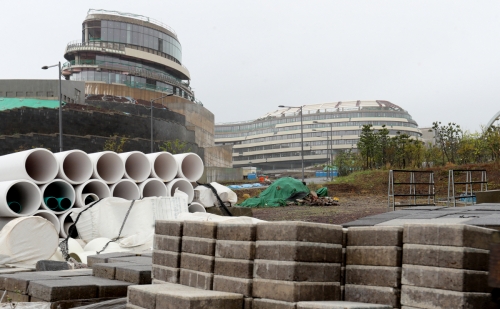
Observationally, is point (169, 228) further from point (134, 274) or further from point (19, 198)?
point (19, 198)

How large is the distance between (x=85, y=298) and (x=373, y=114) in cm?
11633

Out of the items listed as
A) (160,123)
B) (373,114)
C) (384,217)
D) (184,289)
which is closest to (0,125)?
(160,123)

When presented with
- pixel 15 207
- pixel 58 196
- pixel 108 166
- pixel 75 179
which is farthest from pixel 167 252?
pixel 108 166

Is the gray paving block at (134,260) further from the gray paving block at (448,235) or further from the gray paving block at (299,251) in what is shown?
the gray paving block at (448,235)

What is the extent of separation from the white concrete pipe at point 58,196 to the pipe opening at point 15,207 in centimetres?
66

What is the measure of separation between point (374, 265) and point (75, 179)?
13.2 metres

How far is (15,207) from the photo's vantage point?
51.1 ft

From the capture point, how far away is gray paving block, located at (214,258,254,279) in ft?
18.0

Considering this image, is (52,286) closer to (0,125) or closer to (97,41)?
(0,125)

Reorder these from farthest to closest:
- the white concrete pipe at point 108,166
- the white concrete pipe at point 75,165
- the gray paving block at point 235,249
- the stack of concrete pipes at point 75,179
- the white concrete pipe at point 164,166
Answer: the white concrete pipe at point 164,166 < the white concrete pipe at point 108,166 < the white concrete pipe at point 75,165 < the stack of concrete pipes at point 75,179 < the gray paving block at point 235,249

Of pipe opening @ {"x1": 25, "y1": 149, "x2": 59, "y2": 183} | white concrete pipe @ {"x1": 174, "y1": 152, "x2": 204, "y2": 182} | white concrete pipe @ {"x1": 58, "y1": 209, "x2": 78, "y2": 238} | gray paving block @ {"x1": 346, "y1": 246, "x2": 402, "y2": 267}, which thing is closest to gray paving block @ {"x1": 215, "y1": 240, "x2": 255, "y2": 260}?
gray paving block @ {"x1": 346, "y1": 246, "x2": 402, "y2": 267}

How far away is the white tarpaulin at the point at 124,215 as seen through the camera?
1450 centimetres

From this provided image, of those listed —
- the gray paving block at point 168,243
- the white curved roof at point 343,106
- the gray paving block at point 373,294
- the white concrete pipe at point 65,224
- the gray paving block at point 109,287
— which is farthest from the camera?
the white curved roof at point 343,106

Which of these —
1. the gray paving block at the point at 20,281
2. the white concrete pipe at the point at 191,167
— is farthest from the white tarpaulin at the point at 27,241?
the white concrete pipe at the point at 191,167
